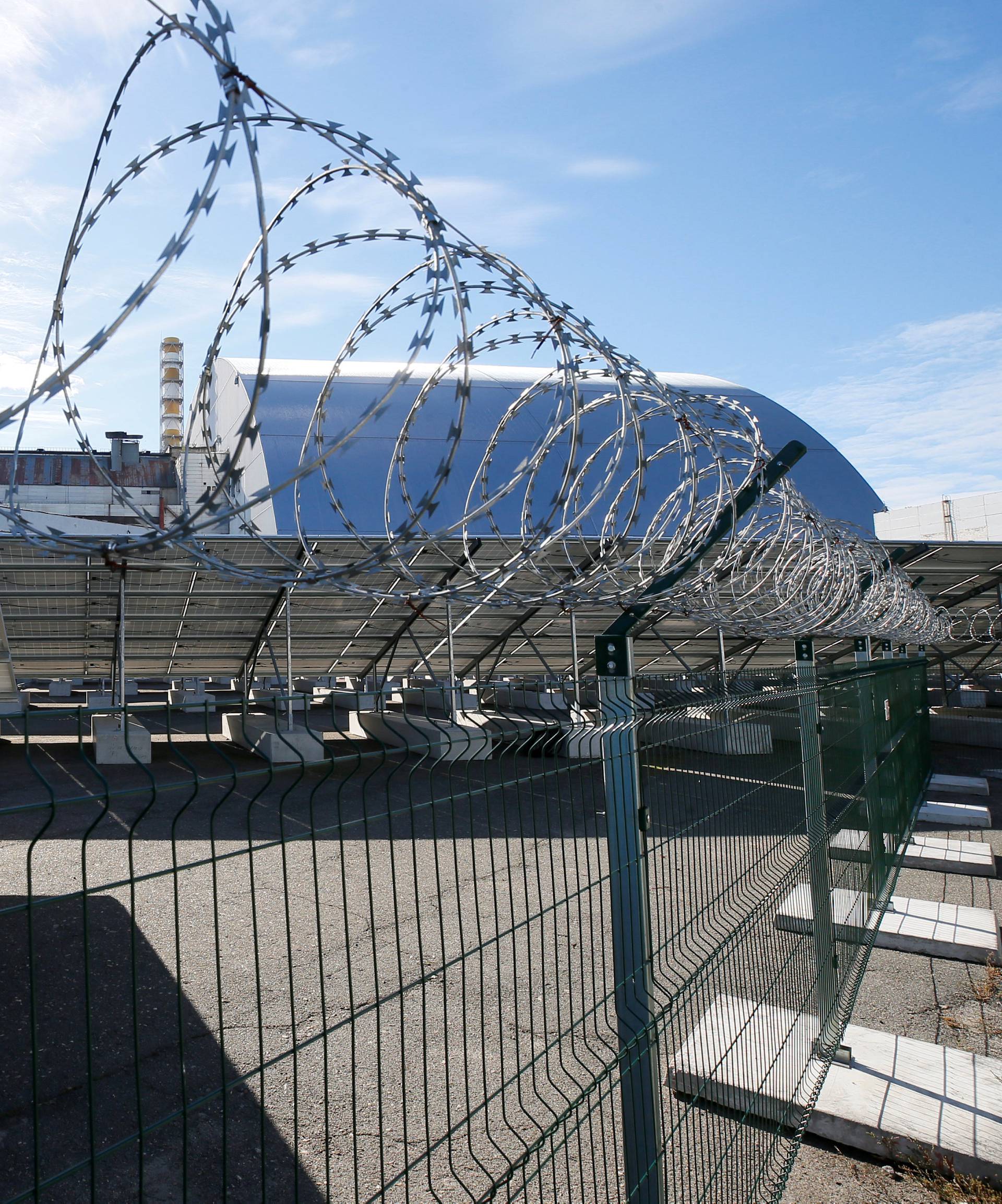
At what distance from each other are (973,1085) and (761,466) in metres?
4.19

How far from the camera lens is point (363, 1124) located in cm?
514

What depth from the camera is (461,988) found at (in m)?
6.03

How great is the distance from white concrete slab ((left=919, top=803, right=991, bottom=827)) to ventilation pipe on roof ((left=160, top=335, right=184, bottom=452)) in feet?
153

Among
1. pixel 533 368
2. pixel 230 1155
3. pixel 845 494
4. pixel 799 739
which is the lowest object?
pixel 230 1155

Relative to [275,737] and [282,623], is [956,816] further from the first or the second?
[282,623]

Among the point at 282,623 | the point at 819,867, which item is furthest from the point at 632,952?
the point at 282,623

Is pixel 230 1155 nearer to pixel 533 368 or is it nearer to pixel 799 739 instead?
pixel 799 739

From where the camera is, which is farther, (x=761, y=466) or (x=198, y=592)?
(x=198, y=592)

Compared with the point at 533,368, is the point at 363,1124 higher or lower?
lower

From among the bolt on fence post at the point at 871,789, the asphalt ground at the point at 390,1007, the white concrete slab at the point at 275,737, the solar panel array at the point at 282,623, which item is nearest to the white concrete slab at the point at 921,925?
the bolt on fence post at the point at 871,789

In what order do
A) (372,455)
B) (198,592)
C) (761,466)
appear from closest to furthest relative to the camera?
(761,466) < (198,592) < (372,455)

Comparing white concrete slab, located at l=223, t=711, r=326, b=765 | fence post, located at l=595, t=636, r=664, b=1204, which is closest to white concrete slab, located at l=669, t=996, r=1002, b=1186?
fence post, located at l=595, t=636, r=664, b=1204

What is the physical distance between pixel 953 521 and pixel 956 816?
41900mm

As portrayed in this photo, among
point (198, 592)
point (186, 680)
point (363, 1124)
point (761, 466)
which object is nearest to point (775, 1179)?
point (363, 1124)
